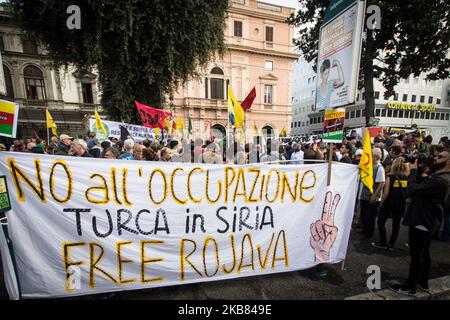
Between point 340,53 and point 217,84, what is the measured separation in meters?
23.4

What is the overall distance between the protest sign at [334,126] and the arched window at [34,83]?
2897 centimetres

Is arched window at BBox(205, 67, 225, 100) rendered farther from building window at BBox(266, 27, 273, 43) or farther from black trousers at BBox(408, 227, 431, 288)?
black trousers at BBox(408, 227, 431, 288)

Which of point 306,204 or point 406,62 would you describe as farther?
point 406,62

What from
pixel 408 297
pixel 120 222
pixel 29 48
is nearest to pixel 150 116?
pixel 120 222

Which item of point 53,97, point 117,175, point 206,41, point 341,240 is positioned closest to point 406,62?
point 206,41

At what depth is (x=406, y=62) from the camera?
11.7 metres

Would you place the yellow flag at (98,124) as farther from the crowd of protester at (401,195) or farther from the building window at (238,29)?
the building window at (238,29)

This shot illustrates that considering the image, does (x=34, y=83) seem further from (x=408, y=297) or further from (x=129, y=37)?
(x=408, y=297)

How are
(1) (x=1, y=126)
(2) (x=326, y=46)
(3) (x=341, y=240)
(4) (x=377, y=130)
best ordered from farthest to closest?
1. (4) (x=377, y=130)
2. (2) (x=326, y=46)
3. (3) (x=341, y=240)
4. (1) (x=1, y=126)

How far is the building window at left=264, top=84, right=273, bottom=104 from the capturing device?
27312 mm

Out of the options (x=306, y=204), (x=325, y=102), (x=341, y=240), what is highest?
(x=325, y=102)

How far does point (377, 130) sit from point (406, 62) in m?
6.30

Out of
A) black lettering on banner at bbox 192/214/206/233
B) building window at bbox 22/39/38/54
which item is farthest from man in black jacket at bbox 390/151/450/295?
building window at bbox 22/39/38/54
